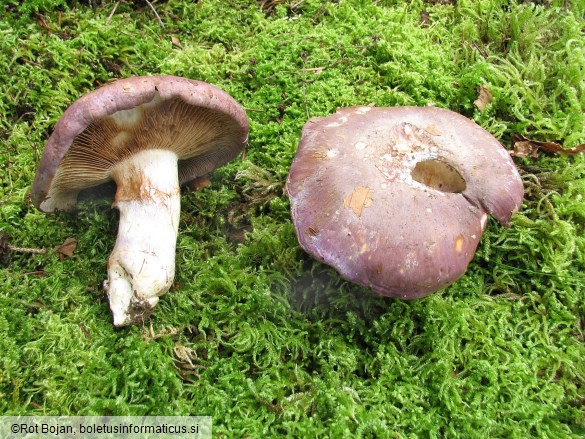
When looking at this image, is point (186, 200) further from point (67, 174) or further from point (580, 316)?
point (580, 316)

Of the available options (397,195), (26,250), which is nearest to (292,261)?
(397,195)

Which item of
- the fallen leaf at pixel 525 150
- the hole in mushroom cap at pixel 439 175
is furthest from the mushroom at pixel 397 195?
the fallen leaf at pixel 525 150

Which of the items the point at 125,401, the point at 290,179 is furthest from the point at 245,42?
the point at 125,401

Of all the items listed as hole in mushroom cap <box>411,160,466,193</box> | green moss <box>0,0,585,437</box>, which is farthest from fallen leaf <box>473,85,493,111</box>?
hole in mushroom cap <box>411,160,466,193</box>

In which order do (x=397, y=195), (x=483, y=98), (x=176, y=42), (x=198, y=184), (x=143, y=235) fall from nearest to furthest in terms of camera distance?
(x=397, y=195)
(x=143, y=235)
(x=198, y=184)
(x=483, y=98)
(x=176, y=42)

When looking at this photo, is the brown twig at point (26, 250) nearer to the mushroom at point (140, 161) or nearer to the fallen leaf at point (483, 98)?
the mushroom at point (140, 161)

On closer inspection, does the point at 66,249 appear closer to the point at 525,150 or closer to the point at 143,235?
the point at 143,235
